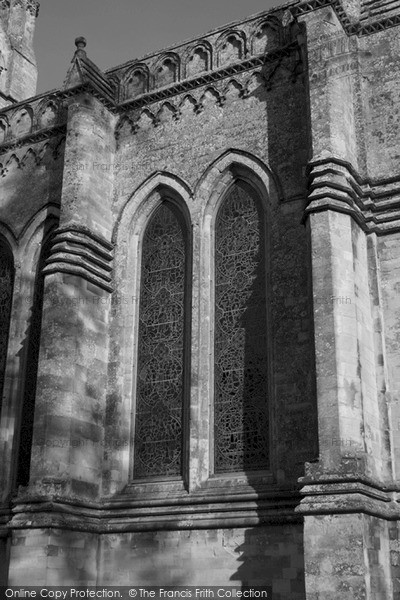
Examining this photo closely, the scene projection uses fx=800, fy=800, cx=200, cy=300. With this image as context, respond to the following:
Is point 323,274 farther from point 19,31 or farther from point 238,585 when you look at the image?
point 19,31

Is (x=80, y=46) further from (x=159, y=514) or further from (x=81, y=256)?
(x=159, y=514)

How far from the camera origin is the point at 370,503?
9.38 metres

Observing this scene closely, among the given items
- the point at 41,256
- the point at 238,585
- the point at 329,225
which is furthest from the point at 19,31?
the point at 238,585

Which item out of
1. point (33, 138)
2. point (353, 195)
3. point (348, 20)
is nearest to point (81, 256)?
point (33, 138)

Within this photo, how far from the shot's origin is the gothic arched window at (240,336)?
11742 millimetres

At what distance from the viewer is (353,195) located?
1099 centimetres

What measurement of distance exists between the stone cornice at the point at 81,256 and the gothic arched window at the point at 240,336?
1965 millimetres

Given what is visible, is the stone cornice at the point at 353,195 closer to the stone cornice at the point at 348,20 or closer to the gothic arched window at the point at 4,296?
the stone cornice at the point at 348,20

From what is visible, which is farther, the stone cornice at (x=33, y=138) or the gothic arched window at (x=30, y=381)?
the stone cornice at (x=33, y=138)

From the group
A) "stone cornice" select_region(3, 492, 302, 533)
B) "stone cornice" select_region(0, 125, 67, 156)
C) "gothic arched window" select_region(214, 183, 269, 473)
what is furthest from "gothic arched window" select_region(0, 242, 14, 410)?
"gothic arched window" select_region(214, 183, 269, 473)

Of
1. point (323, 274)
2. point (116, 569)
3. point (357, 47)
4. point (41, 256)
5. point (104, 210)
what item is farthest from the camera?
point (41, 256)

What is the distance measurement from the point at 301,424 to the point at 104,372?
3.65 meters

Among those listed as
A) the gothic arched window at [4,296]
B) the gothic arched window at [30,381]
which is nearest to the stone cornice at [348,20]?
the gothic arched window at [30,381]

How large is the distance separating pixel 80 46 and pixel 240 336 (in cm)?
647
